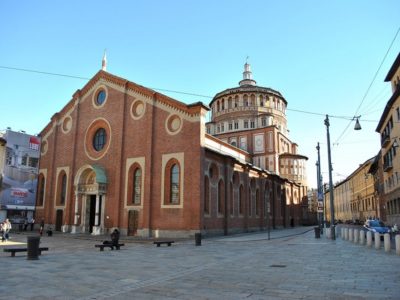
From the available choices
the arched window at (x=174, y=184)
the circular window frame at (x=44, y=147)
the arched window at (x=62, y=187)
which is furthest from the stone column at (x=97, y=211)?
the circular window frame at (x=44, y=147)

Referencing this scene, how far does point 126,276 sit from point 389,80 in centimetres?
3663

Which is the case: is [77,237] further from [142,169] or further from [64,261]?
[64,261]

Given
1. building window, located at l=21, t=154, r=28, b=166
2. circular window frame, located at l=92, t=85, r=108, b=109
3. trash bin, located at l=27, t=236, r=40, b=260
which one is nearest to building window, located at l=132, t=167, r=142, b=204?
circular window frame, located at l=92, t=85, r=108, b=109

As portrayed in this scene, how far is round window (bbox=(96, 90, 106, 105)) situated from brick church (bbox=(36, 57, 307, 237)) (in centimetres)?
10

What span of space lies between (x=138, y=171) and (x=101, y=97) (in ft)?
31.7

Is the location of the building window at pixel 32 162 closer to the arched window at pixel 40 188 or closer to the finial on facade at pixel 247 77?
the arched window at pixel 40 188

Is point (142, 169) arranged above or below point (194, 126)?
below

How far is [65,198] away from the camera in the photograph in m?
36.2

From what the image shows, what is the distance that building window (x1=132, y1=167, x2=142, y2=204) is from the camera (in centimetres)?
3106

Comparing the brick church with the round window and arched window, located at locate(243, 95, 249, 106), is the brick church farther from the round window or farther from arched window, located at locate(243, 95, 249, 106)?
arched window, located at locate(243, 95, 249, 106)

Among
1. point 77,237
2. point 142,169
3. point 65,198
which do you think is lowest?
point 77,237

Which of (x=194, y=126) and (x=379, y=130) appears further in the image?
(x=379, y=130)

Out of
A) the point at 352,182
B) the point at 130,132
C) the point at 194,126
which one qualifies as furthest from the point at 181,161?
the point at 352,182

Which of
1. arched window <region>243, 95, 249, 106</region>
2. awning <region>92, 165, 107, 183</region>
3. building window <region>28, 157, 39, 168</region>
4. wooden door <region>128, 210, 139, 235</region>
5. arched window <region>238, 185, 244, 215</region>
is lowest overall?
wooden door <region>128, 210, 139, 235</region>
